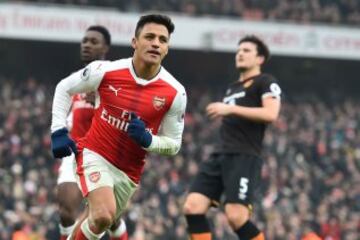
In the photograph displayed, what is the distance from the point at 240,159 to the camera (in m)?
9.80

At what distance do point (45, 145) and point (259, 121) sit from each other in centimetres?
1435

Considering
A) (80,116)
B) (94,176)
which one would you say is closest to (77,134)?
(80,116)

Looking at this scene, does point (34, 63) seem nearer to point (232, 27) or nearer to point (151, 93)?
point (232, 27)

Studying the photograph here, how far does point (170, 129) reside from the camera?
8.15m

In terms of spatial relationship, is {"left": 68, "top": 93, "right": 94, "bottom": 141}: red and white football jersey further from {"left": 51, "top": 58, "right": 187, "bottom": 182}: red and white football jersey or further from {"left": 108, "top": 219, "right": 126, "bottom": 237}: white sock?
{"left": 51, "top": 58, "right": 187, "bottom": 182}: red and white football jersey

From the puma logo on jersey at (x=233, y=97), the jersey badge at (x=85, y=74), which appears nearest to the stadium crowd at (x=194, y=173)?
the puma logo on jersey at (x=233, y=97)

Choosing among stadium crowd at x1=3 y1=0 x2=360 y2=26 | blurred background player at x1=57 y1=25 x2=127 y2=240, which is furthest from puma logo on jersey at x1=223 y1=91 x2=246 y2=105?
stadium crowd at x1=3 y1=0 x2=360 y2=26

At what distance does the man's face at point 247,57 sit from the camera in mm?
10047

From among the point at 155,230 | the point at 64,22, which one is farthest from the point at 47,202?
the point at 64,22

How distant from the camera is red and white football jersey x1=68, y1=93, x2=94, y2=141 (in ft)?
31.8

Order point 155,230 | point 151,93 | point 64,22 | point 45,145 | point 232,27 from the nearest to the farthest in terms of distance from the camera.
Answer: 1. point 151,93
2. point 155,230
3. point 45,145
4. point 64,22
5. point 232,27

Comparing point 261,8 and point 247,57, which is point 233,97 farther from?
point 261,8

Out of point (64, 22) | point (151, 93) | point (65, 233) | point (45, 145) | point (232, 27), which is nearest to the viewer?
point (151, 93)

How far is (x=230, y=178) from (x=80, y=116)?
5.07ft
